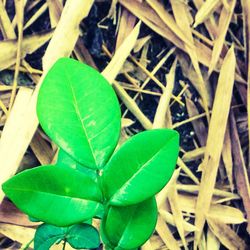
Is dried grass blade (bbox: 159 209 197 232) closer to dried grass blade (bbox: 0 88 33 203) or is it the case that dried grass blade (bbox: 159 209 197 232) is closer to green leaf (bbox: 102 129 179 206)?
dried grass blade (bbox: 0 88 33 203)

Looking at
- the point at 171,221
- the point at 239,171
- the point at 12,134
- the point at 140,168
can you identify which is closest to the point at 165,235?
the point at 171,221

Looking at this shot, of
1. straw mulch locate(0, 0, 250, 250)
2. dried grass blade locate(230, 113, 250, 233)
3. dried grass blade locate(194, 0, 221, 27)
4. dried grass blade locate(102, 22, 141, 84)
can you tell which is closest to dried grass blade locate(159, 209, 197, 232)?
straw mulch locate(0, 0, 250, 250)

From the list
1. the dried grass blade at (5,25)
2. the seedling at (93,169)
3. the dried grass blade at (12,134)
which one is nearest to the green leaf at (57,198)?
the seedling at (93,169)

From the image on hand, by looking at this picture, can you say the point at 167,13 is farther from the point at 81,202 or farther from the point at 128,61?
the point at 81,202

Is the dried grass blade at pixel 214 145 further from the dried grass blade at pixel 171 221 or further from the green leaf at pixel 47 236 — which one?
the green leaf at pixel 47 236

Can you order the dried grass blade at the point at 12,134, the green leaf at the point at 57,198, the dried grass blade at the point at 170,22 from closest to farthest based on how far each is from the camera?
the green leaf at the point at 57,198
the dried grass blade at the point at 12,134
the dried grass blade at the point at 170,22

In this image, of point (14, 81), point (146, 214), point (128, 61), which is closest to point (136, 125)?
point (128, 61)
